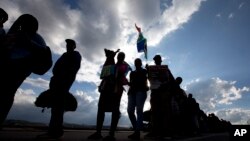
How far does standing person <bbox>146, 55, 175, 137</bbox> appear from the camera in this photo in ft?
23.8

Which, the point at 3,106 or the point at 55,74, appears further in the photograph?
the point at 55,74

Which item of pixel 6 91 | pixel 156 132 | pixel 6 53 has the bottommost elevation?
pixel 156 132

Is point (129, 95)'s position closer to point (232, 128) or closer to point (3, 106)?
point (232, 128)

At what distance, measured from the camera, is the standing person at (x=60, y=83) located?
14.7 ft

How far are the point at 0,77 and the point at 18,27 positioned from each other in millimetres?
832

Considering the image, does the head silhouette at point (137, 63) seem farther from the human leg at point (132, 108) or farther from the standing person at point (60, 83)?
the standing person at point (60, 83)

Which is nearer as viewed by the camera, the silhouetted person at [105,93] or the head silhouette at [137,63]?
the silhouetted person at [105,93]

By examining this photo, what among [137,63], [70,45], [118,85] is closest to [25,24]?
[70,45]

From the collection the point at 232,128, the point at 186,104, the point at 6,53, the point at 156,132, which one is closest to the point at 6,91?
the point at 6,53

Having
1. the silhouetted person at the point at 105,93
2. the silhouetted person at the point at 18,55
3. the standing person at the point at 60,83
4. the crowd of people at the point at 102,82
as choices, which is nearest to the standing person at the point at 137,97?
the crowd of people at the point at 102,82

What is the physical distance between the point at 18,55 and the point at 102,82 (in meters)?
2.54

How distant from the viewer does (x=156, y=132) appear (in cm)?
732

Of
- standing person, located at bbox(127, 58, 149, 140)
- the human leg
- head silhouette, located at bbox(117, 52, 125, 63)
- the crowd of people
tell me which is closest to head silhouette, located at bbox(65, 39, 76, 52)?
the crowd of people

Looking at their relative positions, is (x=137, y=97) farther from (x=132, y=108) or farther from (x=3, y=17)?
(x=3, y=17)
